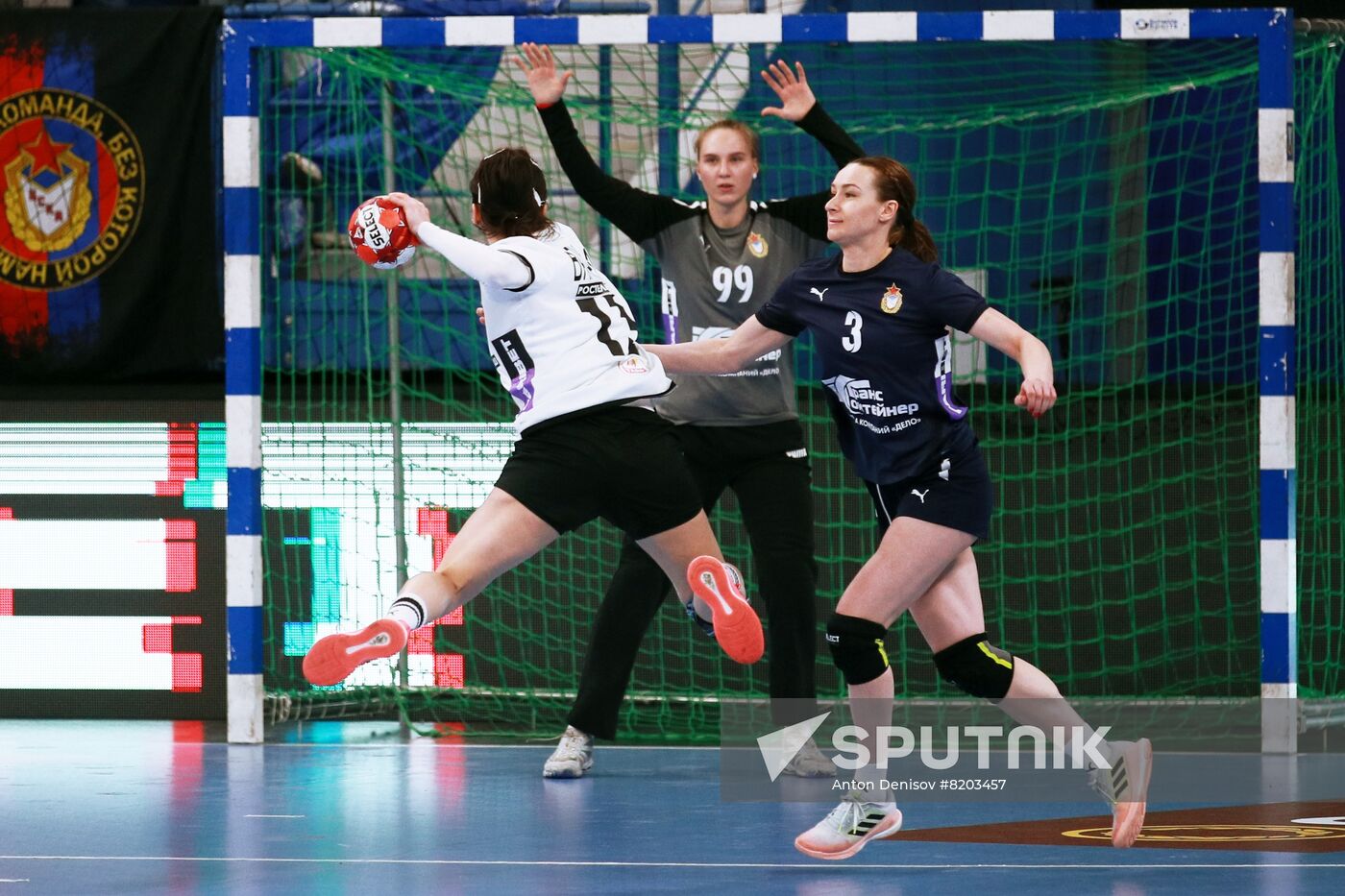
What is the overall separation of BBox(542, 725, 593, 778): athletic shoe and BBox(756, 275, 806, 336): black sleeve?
1.99m

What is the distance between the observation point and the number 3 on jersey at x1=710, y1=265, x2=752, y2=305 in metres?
6.45

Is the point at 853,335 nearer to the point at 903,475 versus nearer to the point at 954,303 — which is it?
the point at 954,303

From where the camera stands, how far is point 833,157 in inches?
255

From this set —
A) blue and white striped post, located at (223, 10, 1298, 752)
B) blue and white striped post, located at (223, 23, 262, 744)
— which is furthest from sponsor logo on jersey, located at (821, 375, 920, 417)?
blue and white striped post, located at (223, 23, 262, 744)

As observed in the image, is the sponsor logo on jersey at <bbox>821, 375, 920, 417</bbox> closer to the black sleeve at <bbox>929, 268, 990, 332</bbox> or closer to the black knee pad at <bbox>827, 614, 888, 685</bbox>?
the black sleeve at <bbox>929, 268, 990, 332</bbox>

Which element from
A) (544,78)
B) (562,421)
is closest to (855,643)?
(562,421)

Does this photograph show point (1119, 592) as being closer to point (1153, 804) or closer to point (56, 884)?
point (1153, 804)

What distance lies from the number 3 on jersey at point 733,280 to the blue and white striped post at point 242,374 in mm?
2036

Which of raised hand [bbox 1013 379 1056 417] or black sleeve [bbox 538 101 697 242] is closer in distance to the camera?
raised hand [bbox 1013 379 1056 417]

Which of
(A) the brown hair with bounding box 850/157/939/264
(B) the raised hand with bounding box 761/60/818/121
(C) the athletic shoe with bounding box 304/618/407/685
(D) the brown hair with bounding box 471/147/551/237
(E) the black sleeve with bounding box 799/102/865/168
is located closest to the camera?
(C) the athletic shoe with bounding box 304/618/407/685

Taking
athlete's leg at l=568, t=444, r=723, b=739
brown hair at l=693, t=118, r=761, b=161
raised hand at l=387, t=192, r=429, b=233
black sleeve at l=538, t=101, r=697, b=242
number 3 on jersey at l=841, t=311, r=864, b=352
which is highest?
brown hair at l=693, t=118, r=761, b=161

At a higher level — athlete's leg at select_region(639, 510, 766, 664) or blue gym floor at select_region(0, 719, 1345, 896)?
athlete's leg at select_region(639, 510, 766, 664)

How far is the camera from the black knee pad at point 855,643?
5.04 meters

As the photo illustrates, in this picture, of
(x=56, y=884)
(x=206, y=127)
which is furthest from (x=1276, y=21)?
(x=56, y=884)
